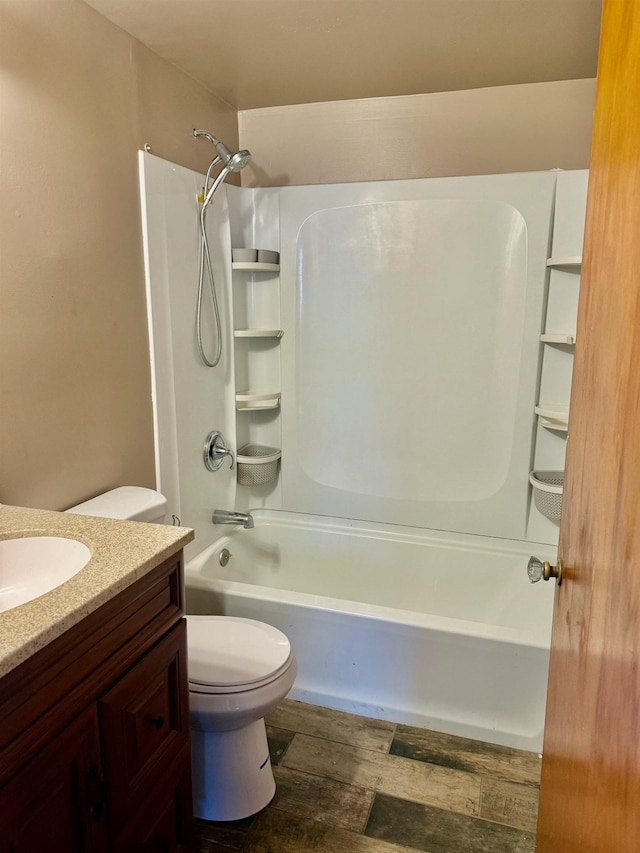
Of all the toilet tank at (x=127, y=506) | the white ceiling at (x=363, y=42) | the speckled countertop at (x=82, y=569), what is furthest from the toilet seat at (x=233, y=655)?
the white ceiling at (x=363, y=42)

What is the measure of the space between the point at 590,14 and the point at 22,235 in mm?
1760

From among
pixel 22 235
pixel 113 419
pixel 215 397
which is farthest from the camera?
pixel 215 397

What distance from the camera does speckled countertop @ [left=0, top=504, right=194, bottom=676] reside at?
89 centimetres

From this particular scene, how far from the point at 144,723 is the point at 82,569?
1.20 feet

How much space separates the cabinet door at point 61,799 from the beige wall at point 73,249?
2.56 feet

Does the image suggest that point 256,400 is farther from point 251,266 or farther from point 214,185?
point 214,185

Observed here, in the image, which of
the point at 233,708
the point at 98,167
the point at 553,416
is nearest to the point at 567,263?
the point at 553,416

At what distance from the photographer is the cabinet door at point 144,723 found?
111 cm

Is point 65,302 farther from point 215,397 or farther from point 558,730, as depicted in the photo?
point 558,730

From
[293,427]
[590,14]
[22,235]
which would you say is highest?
[590,14]

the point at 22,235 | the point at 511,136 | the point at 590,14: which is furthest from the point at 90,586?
the point at 511,136

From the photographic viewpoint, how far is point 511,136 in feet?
7.69

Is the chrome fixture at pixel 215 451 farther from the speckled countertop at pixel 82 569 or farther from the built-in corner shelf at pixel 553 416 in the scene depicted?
the built-in corner shelf at pixel 553 416

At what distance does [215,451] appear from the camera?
2531 millimetres
